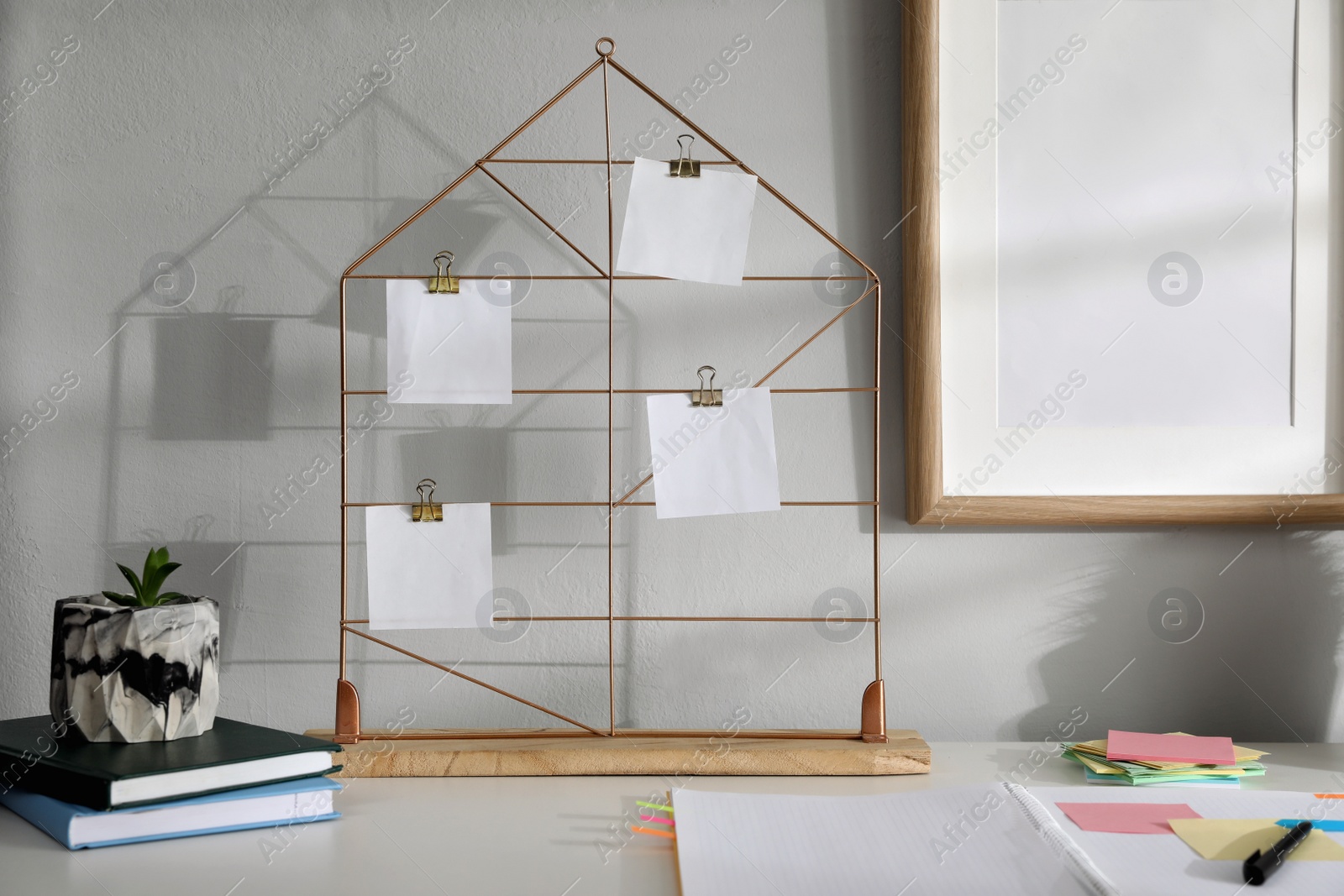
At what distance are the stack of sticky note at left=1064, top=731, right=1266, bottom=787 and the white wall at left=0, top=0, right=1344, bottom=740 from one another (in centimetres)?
16

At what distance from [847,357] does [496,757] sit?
55 centimetres

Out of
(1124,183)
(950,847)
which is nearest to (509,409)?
(950,847)

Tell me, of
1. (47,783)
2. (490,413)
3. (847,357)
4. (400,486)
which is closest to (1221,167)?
(847,357)

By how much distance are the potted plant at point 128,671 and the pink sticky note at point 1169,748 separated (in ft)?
2.66

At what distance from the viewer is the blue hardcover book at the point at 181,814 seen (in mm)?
701

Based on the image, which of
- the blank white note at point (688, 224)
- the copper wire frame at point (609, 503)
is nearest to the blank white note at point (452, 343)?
the copper wire frame at point (609, 503)

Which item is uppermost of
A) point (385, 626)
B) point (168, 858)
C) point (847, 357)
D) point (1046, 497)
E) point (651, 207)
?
point (651, 207)

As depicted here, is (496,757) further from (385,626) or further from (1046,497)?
(1046,497)

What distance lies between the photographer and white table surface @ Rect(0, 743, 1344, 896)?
653mm

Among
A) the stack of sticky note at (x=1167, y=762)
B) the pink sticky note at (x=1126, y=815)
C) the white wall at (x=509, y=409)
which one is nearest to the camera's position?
the pink sticky note at (x=1126, y=815)

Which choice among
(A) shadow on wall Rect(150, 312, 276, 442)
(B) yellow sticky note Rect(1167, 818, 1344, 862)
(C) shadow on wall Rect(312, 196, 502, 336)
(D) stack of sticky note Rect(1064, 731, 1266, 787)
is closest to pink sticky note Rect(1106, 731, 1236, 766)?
(D) stack of sticky note Rect(1064, 731, 1266, 787)

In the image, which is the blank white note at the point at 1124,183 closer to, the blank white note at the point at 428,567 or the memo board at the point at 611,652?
the memo board at the point at 611,652

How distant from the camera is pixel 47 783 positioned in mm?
735

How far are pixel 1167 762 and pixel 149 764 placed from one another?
2.77ft
